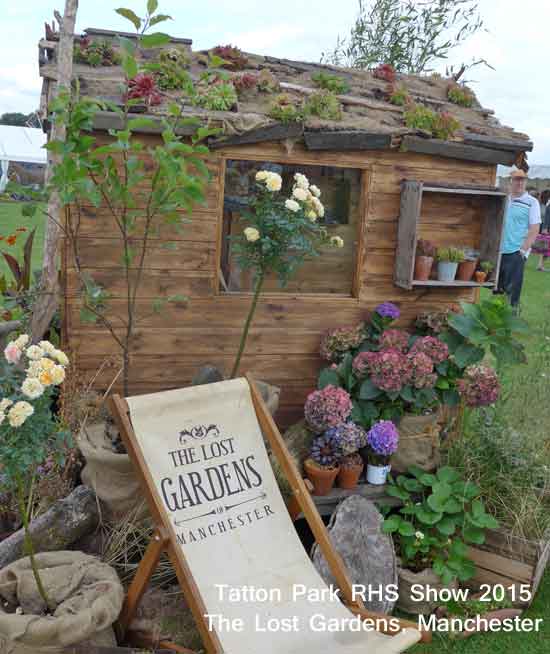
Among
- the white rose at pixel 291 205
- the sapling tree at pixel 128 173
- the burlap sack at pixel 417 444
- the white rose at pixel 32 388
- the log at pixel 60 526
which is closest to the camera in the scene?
the white rose at pixel 32 388

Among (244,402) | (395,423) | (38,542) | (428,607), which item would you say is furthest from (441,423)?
(38,542)

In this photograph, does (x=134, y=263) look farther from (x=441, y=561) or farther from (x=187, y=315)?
(x=441, y=561)

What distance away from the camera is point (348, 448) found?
157 inches

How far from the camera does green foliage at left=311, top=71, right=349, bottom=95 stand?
500cm

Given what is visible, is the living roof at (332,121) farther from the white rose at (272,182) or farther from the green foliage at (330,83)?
the white rose at (272,182)

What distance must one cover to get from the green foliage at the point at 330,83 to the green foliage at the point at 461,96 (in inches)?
43.1

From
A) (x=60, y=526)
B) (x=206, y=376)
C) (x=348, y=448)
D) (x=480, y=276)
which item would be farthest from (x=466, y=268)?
(x=60, y=526)

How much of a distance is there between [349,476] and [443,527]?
2.06 feet

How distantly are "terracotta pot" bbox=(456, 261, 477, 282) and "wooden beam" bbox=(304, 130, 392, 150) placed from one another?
108cm

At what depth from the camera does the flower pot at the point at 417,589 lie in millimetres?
3605

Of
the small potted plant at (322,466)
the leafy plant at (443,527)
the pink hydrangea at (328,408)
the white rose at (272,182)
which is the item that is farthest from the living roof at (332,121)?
the leafy plant at (443,527)

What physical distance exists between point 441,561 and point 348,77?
153 inches

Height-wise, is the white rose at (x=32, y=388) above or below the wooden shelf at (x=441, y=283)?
below

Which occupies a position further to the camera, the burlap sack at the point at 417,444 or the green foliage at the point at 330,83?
the green foliage at the point at 330,83
